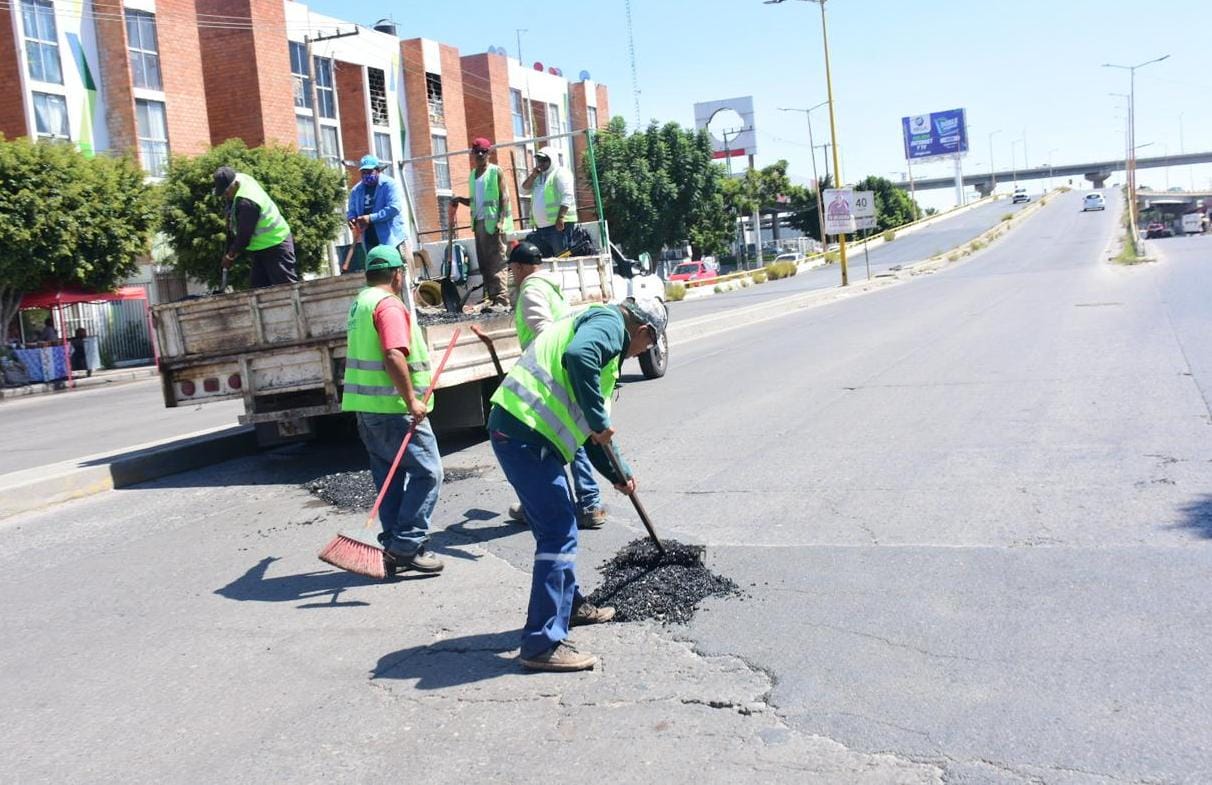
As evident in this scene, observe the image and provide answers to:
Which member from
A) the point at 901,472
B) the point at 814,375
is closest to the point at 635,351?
the point at 901,472

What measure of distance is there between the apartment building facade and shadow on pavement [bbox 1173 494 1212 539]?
12107mm

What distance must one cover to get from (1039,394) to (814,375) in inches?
124

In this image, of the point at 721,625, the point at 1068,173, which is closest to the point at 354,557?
the point at 721,625

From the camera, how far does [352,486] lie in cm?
846

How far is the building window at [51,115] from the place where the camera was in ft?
103

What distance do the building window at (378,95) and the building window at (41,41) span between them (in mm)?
16707

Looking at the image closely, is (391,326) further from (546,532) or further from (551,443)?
(546,532)

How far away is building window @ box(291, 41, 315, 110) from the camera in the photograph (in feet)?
140

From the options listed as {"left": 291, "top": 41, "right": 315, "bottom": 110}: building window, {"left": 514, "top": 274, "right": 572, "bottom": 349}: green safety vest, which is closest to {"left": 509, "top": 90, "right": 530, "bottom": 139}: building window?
{"left": 291, "top": 41, "right": 315, "bottom": 110}: building window

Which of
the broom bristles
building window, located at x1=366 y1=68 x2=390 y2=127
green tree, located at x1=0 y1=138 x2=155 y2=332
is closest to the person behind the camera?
the broom bristles

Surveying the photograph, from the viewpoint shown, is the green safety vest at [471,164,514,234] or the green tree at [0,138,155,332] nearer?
the green safety vest at [471,164,514,234]

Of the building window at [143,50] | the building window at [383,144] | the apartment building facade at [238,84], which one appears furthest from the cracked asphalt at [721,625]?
the building window at [383,144]

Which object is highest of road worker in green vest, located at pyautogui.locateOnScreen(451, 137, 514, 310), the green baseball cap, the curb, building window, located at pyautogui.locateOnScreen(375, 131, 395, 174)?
building window, located at pyautogui.locateOnScreen(375, 131, 395, 174)

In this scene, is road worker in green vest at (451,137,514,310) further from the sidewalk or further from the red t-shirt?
the sidewalk
